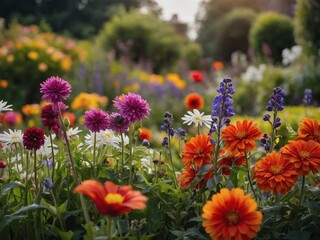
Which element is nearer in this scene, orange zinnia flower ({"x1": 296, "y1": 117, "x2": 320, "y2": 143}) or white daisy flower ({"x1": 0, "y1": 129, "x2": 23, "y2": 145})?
orange zinnia flower ({"x1": 296, "y1": 117, "x2": 320, "y2": 143})

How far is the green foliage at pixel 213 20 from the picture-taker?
22.7 metres

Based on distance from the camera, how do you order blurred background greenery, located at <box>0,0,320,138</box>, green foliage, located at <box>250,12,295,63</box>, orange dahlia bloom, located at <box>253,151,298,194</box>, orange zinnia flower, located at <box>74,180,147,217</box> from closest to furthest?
orange zinnia flower, located at <box>74,180,147,217</box> < orange dahlia bloom, located at <box>253,151,298,194</box> < blurred background greenery, located at <box>0,0,320,138</box> < green foliage, located at <box>250,12,295,63</box>

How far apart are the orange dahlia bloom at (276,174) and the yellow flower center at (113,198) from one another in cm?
53

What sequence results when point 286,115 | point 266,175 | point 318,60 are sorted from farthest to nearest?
point 318,60 < point 286,115 < point 266,175

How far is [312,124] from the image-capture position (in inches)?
65.2

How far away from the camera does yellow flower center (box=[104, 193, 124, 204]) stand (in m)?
1.04

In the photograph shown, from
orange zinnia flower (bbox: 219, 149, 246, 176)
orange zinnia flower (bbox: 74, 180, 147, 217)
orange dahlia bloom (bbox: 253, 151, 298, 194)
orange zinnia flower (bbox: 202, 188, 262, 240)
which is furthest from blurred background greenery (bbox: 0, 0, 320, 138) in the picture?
orange zinnia flower (bbox: 74, 180, 147, 217)

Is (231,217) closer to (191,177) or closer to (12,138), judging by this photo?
(191,177)

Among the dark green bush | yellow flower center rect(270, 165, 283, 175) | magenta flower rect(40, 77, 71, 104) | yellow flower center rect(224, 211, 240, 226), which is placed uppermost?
the dark green bush

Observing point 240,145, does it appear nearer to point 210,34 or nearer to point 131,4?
point 210,34

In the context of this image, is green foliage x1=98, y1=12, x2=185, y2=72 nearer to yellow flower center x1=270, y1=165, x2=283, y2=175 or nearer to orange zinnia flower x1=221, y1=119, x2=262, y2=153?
orange zinnia flower x1=221, y1=119, x2=262, y2=153

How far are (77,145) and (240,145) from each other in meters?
0.70

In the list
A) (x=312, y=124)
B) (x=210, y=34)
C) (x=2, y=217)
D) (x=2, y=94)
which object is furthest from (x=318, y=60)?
(x=210, y=34)

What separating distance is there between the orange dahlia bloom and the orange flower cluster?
0.66ft
